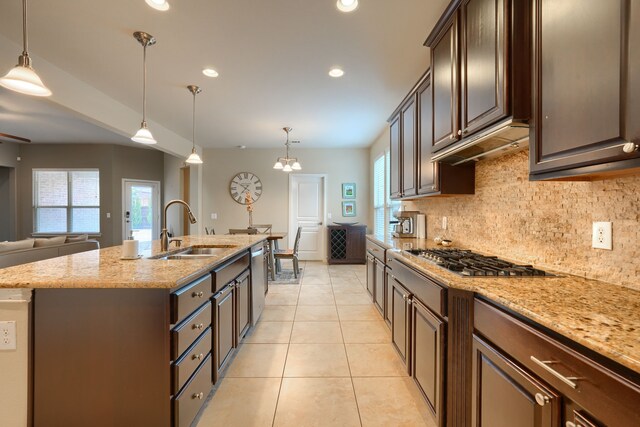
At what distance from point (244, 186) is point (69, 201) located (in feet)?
14.0

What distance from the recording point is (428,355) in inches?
61.9

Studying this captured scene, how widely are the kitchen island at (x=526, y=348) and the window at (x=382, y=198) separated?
3.40 meters

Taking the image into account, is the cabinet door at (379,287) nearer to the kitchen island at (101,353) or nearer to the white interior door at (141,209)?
the kitchen island at (101,353)

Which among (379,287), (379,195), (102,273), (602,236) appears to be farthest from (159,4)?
(379,195)

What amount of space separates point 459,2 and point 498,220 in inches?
54.6

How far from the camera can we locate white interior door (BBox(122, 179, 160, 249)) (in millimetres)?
6902

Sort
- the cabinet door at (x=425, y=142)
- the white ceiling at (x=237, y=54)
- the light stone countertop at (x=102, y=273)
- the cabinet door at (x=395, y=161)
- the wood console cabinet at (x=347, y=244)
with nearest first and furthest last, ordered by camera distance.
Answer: the light stone countertop at (x=102, y=273), the white ceiling at (x=237, y=54), the cabinet door at (x=425, y=142), the cabinet door at (x=395, y=161), the wood console cabinet at (x=347, y=244)

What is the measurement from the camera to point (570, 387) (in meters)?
0.75

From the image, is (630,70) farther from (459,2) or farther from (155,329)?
(155,329)

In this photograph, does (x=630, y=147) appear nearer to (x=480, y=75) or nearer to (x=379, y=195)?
(x=480, y=75)

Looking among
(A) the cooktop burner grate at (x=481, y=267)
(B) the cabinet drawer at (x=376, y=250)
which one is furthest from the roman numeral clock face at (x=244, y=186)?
(A) the cooktop burner grate at (x=481, y=267)

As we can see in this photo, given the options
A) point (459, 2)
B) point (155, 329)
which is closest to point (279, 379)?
point (155, 329)

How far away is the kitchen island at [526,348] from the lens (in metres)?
0.67

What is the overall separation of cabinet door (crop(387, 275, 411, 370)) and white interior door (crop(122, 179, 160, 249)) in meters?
6.48
